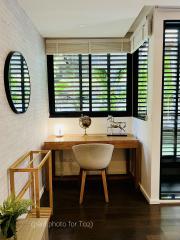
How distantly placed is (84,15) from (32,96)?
117cm

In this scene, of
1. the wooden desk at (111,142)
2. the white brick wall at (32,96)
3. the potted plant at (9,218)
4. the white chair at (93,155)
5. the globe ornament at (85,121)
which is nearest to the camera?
the potted plant at (9,218)

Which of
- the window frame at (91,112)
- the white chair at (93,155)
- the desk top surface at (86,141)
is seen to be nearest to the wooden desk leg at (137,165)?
the desk top surface at (86,141)

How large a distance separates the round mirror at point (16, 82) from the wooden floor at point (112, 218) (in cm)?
136

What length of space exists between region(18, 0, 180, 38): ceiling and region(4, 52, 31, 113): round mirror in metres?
0.67

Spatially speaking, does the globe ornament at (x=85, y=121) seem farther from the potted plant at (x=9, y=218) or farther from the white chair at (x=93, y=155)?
the potted plant at (x=9, y=218)

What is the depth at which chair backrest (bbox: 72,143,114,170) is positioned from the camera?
2.85 metres

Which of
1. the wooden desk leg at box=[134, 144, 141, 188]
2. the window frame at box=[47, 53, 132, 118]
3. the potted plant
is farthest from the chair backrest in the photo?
the potted plant

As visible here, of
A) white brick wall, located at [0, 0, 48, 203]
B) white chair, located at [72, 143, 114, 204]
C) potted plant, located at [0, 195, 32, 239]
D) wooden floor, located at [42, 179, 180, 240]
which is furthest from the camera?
white chair, located at [72, 143, 114, 204]

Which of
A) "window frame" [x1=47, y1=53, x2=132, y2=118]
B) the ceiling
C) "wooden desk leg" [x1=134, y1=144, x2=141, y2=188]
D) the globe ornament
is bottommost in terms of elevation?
"wooden desk leg" [x1=134, y1=144, x2=141, y2=188]

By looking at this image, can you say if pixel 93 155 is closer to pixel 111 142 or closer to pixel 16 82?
pixel 111 142

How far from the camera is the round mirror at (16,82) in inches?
74.4

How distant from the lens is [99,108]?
3941 millimetres

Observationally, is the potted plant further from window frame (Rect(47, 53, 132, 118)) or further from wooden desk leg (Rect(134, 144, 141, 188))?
window frame (Rect(47, 53, 132, 118))

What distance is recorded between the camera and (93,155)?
2.86 metres
